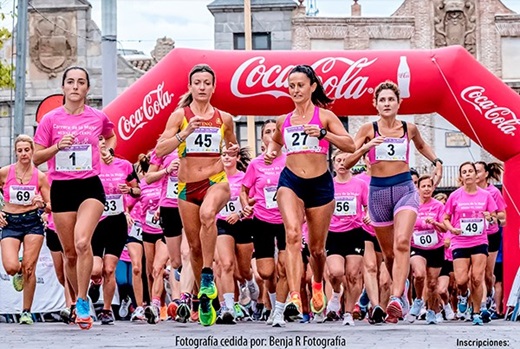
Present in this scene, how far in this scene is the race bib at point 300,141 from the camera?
11.7m

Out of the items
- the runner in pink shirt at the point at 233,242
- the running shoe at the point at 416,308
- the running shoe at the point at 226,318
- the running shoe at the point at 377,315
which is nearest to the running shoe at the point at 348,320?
the running shoe at the point at 377,315

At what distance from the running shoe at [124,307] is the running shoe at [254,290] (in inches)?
82.7

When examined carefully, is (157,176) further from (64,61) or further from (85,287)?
(64,61)

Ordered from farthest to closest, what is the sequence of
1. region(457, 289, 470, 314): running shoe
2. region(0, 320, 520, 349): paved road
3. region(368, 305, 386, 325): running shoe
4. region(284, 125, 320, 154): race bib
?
1. region(457, 289, 470, 314): running shoe
2. region(368, 305, 386, 325): running shoe
3. region(284, 125, 320, 154): race bib
4. region(0, 320, 520, 349): paved road

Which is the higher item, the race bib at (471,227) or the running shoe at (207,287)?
the race bib at (471,227)

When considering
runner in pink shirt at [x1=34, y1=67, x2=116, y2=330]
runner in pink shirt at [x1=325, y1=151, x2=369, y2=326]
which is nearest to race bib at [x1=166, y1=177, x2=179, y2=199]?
runner in pink shirt at [x1=325, y1=151, x2=369, y2=326]

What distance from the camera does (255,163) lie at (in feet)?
50.2

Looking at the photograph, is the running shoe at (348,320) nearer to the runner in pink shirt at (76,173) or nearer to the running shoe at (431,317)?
the running shoe at (431,317)

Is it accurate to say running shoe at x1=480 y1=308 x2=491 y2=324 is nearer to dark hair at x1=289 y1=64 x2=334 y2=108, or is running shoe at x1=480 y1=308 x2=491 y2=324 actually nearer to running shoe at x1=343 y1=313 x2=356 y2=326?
running shoe at x1=343 y1=313 x2=356 y2=326

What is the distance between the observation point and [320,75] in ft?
56.4

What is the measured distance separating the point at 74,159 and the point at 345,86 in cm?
605

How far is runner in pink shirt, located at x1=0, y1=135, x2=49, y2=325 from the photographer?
48.2ft

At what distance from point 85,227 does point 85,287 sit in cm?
56

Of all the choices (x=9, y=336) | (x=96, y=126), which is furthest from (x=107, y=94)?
(x=9, y=336)
